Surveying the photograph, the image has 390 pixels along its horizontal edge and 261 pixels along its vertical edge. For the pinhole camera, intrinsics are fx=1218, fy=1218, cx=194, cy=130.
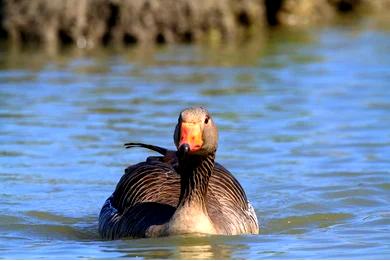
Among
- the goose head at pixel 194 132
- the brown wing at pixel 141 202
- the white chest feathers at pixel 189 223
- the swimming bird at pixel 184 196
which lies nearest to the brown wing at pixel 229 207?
the swimming bird at pixel 184 196

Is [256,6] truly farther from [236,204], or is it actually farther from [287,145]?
[236,204]

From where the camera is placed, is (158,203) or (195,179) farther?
(158,203)

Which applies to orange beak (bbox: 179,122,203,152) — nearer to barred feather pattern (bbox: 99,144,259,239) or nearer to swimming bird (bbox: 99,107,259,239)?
swimming bird (bbox: 99,107,259,239)

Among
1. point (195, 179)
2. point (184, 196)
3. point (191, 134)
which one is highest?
point (191, 134)

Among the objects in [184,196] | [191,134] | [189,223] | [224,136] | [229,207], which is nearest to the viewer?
[191,134]

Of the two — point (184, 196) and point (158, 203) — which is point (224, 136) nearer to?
point (158, 203)

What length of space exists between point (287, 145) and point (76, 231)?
448cm

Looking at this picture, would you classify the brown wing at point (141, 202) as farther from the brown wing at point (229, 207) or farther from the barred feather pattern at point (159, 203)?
the brown wing at point (229, 207)

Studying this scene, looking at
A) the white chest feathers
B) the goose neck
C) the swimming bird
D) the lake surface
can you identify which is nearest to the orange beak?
the swimming bird

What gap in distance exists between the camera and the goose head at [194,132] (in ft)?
30.0

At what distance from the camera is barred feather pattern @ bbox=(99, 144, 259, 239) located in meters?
9.91

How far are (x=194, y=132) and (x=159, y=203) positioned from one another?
1.20 meters

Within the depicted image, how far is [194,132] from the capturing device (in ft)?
30.1

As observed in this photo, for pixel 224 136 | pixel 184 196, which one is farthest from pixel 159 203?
pixel 224 136
